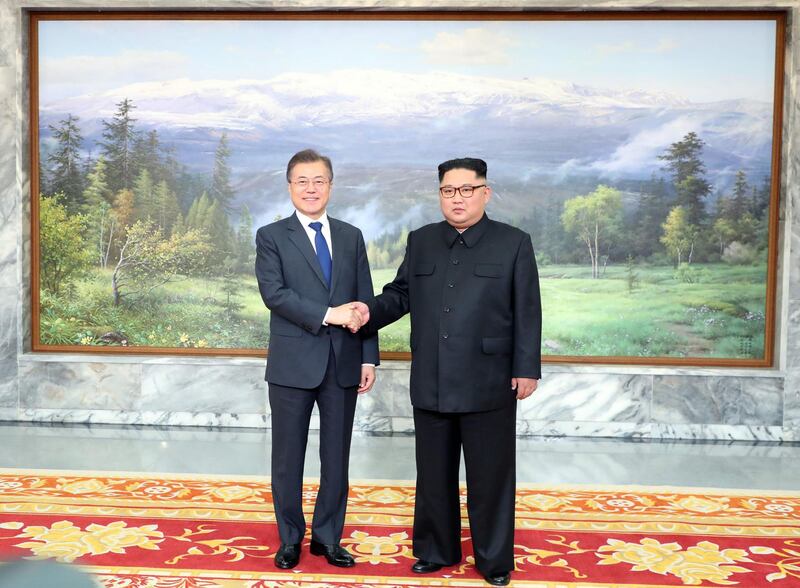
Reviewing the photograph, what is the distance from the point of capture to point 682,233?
5.70 m

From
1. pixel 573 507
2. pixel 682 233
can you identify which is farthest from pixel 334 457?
pixel 682 233

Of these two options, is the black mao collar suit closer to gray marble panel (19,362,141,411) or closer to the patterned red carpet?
the patterned red carpet

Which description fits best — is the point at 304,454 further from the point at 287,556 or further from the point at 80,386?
the point at 80,386

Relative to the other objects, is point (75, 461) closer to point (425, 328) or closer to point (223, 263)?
point (223, 263)

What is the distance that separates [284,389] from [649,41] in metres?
3.97

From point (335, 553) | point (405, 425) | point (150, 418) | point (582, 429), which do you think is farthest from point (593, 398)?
point (150, 418)

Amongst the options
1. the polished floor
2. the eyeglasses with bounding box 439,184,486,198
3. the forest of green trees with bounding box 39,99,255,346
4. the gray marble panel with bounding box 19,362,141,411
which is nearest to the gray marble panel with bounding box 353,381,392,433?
the polished floor

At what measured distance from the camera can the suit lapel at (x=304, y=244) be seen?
319 centimetres

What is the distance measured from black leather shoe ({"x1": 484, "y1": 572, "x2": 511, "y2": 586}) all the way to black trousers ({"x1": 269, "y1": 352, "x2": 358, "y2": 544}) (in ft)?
2.04

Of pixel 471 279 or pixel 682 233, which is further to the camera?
pixel 682 233

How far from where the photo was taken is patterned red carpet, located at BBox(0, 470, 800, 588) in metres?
3.04

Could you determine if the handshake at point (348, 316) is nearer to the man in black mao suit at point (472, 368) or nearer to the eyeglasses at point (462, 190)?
the man in black mao suit at point (472, 368)

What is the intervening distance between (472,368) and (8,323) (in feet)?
13.3

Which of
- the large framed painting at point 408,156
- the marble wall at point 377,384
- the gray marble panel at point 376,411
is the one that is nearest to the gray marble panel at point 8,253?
the marble wall at point 377,384
